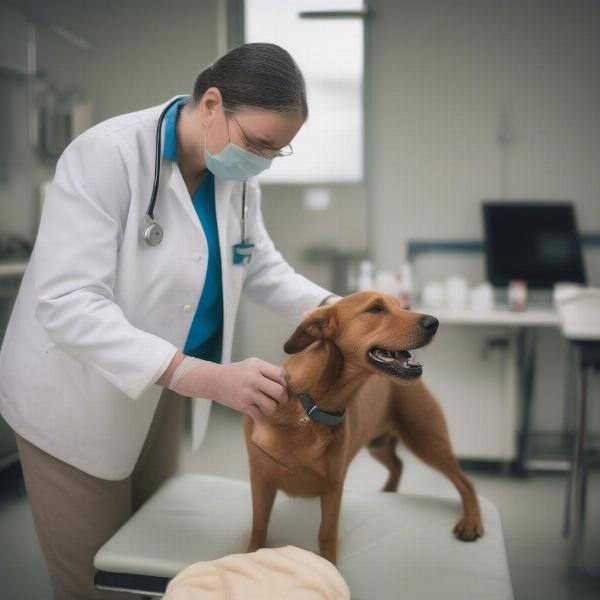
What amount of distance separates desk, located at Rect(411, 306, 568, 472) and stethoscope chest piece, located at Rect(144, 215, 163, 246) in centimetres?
170

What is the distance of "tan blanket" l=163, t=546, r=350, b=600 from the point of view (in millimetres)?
740

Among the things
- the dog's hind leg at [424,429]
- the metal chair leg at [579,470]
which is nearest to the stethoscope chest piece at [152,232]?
the dog's hind leg at [424,429]

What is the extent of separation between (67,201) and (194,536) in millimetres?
590

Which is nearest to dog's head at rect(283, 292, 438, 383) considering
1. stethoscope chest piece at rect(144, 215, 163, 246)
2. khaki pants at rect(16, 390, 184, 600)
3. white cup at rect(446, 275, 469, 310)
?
stethoscope chest piece at rect(144, 215, 163, 246)

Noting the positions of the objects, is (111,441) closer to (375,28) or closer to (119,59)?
(119,59)

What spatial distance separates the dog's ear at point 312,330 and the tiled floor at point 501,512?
1.23 meters

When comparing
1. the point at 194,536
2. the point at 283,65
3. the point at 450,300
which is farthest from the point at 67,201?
the point at 450,300

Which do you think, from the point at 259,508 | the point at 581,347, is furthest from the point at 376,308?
the point at 581,347

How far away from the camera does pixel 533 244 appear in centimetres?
284

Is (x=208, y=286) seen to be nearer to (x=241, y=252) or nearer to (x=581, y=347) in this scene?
(x=241, y=252)

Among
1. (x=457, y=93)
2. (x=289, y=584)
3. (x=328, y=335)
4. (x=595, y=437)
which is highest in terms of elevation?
(x=457, y=93)

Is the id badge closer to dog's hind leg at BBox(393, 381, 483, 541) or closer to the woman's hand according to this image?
the woman's hand

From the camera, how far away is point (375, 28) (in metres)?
3.00

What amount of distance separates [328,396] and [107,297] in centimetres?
37
